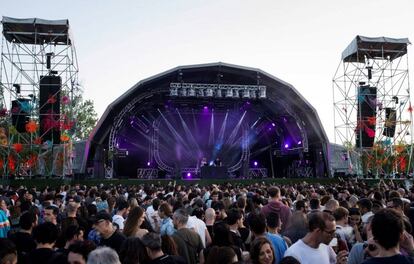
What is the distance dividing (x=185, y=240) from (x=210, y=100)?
2868 cm

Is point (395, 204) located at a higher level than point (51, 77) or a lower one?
lower

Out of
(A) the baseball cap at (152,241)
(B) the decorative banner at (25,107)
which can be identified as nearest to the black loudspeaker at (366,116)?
(B) the decorative banner at (25,107)

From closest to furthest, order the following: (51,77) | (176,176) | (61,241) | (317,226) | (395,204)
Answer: (317,226) < (61,241) < (395,204) < (51,77) < (176,176)

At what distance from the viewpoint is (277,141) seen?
38.5m

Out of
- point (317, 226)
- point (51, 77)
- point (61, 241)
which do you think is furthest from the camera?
point (51, 77)

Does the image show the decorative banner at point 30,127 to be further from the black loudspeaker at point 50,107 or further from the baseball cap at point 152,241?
the baseball cap at point 152,241

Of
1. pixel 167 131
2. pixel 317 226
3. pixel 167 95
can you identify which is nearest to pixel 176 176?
pixel 167 131

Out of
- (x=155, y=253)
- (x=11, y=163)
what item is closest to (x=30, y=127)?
(x=11, y=163)

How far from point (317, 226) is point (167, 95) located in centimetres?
3019

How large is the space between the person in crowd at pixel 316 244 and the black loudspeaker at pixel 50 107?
2464 centimetres

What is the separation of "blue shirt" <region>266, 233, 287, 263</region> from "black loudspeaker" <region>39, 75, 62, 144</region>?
78.4ft

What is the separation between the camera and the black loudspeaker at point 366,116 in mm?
30688

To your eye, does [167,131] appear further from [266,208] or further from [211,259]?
[211,259]

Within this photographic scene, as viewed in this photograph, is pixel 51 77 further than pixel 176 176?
No
